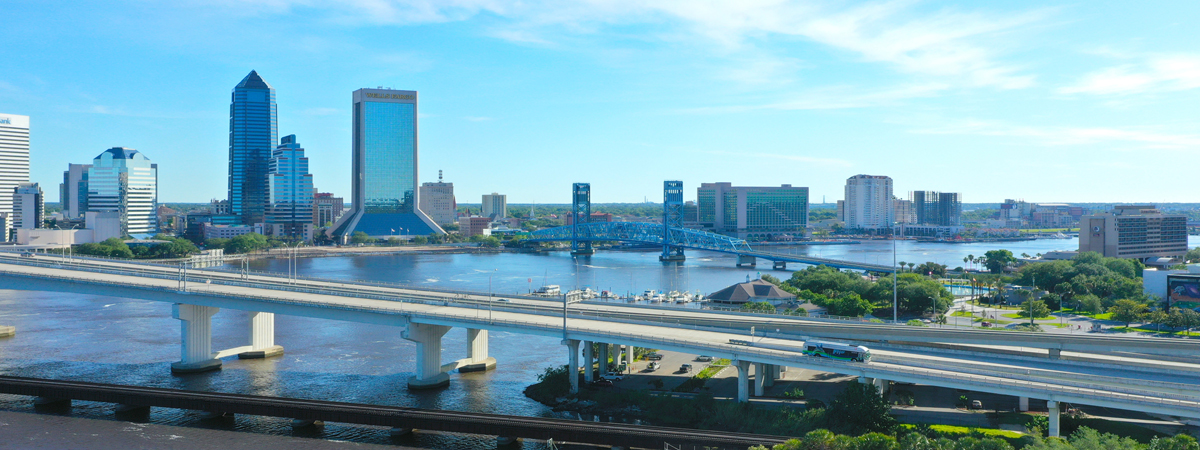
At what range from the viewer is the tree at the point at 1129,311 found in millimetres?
42625

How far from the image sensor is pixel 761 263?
102188mm

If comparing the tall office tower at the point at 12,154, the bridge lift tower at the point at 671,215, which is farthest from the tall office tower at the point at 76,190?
the bridge lift tower at the point at 671,215

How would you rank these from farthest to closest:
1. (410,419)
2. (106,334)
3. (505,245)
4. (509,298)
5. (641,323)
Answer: (505,245), (106,334), (509,298), (641,323), (410,419)

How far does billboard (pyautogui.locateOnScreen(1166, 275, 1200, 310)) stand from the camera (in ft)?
146

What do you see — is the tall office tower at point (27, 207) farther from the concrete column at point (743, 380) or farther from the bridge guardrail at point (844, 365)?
the concrete column at point (743, 380)

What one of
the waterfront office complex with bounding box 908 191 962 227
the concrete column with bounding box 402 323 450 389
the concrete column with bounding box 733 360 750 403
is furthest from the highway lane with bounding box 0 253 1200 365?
the waterfront office complex with bounding box 908 191 962 227

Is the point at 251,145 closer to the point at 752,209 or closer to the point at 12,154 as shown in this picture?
the point at 12,154

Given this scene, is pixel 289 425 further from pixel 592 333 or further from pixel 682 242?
pixel 682 242

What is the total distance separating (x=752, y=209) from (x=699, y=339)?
13502cm

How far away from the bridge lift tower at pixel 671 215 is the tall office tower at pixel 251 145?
219 ft

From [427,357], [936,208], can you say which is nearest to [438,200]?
[936,208]

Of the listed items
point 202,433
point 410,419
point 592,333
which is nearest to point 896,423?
point 592,333

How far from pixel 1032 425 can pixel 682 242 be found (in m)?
88.4

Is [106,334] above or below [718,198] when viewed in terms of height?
below
